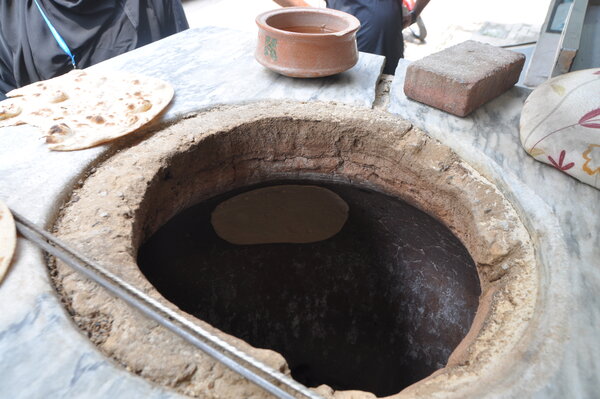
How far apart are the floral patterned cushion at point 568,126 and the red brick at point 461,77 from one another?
23 cm

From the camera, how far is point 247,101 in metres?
1.99

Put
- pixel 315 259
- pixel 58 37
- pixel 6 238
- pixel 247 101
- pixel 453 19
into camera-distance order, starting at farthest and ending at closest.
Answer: pixel 453 19
pixel 58 37
pixel 315 259
pixel 247 101
pixel 6 238

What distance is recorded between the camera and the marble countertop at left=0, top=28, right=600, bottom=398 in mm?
959

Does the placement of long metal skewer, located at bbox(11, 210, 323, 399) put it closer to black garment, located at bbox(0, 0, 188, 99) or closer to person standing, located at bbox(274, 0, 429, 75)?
black garment, located at bbox(0, 0, 188, 99)

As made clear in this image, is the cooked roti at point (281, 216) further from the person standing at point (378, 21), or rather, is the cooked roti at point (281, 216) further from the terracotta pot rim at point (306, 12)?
the person standing at point (378, 21)

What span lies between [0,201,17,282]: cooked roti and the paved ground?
4686mm

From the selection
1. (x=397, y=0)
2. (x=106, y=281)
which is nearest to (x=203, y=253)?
(x=106, y=281)

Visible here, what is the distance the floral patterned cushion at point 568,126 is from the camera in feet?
5.05

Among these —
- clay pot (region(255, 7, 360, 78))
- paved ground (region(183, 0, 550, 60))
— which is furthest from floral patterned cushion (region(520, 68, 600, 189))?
paved ground (region(183, 0, 550, 60))

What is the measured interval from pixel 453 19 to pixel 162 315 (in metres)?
6.53

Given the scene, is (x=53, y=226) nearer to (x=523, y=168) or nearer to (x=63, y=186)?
(x=63, y=186)

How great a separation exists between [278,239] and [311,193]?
0.31 metres

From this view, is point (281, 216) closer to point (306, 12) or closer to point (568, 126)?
point (306, 12)

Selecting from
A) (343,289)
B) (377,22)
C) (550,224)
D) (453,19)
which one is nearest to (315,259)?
(343,289)
